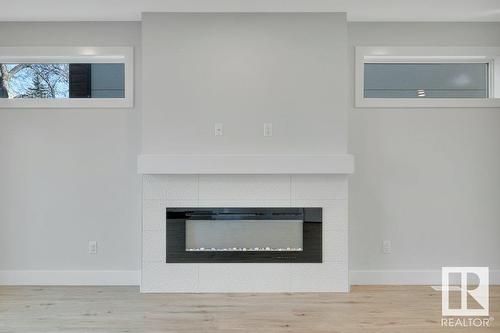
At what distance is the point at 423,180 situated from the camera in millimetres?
4117

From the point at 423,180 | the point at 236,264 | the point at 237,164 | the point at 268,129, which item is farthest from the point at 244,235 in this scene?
the point at 423,180

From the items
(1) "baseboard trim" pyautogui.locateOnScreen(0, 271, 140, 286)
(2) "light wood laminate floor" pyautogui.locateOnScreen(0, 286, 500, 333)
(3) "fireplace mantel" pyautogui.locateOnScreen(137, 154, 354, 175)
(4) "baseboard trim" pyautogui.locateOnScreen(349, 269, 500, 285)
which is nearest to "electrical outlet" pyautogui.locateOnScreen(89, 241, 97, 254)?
(1) "baseboard trim" pyautogui.locateOnScreen(0, 271, 140, 286)

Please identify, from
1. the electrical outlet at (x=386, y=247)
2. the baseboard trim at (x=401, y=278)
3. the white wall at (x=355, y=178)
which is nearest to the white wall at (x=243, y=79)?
the white wall at (x=355, y=178)

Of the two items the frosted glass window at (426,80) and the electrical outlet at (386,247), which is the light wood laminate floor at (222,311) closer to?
the electrical outlet at (386,247)

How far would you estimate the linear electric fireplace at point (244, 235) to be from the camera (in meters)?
3.82

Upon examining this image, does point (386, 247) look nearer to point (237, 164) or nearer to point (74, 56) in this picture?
point (237, 164)

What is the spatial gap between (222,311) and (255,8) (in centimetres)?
257

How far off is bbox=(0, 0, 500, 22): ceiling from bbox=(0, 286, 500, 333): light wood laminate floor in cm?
253

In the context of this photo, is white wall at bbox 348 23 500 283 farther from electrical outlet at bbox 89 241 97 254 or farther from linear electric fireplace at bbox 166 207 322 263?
electrical outlet at bbox 89 241 97 254

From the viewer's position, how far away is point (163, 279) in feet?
12.5

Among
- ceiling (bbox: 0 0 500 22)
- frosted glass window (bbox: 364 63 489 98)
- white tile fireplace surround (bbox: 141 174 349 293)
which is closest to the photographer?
ceiling (bbox: 0 0 500 22)

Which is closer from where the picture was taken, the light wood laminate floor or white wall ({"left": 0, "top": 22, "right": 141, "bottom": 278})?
the light wood laminate floor

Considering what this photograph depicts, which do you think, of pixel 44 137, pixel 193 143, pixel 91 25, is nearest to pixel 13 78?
pixel 44 137

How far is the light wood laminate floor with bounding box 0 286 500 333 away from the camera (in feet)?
9.98
